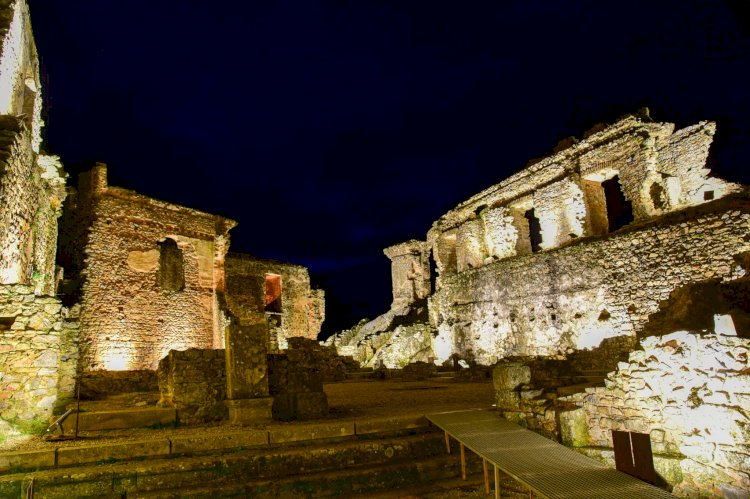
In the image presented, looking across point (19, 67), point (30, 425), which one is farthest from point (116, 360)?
point (30, 425)

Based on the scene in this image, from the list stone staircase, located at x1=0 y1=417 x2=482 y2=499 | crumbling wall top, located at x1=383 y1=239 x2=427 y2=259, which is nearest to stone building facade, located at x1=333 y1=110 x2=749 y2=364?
crumbling wall top, located at x1=383 y1=239 x2=427 y2=259

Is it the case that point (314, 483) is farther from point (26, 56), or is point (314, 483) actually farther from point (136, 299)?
point (136, 299)

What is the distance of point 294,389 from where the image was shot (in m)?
8.79

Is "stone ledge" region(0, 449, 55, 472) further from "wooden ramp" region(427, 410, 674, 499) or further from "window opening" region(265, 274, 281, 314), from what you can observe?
"window opening" region(265, 274, 281, 314)

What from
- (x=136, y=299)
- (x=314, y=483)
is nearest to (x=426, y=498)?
(x=314, y=483)

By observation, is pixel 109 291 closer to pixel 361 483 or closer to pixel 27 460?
pixel 27 460

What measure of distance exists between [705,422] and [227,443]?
236 inches

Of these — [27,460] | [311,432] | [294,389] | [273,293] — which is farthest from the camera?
[273,293]

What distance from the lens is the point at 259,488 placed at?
19.3ft

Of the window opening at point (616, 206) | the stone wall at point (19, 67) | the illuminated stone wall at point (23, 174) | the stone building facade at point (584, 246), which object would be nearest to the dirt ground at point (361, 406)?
the illuminated stone wall at point (23, 174)

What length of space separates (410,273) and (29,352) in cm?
2461

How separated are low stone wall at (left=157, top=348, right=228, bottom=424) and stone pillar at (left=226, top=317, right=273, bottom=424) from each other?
469 mm

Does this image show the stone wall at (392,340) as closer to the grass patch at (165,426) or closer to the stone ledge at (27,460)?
the grass patch at (165,426)

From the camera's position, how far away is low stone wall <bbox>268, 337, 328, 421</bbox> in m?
8.45
